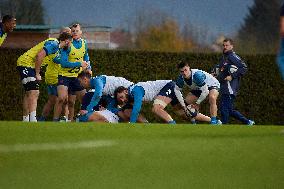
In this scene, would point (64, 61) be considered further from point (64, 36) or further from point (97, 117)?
point (97, 117)

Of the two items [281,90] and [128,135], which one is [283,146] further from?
[281,90]

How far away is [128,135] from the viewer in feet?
30.4

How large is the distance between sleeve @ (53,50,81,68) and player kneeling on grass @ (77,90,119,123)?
125 cm

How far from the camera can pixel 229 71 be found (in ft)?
61.5

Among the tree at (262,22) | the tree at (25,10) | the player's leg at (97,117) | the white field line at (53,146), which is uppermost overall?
the white field line at (53,146)

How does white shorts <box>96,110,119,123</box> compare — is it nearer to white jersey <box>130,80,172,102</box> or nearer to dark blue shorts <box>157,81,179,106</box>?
white jersey <box>130,80,172,102</box>

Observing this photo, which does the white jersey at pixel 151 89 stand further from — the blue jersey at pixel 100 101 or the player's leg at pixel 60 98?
the player's leg at pixel 60 98

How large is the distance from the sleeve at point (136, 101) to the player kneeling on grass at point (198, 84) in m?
1.46

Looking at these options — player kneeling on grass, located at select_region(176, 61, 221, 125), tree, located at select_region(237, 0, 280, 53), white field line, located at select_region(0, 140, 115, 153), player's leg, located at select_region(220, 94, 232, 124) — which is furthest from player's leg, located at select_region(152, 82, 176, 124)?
tree, located at select_region(237, 0, 280, 53)

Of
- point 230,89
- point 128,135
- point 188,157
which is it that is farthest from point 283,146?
point 230,89

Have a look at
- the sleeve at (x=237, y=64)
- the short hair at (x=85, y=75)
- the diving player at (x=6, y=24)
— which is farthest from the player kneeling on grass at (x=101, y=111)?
the sleeve at (x=237, y=64)

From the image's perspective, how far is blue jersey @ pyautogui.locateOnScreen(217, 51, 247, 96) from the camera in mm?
18594

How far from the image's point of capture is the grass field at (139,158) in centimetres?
591

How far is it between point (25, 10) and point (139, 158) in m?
76.2
